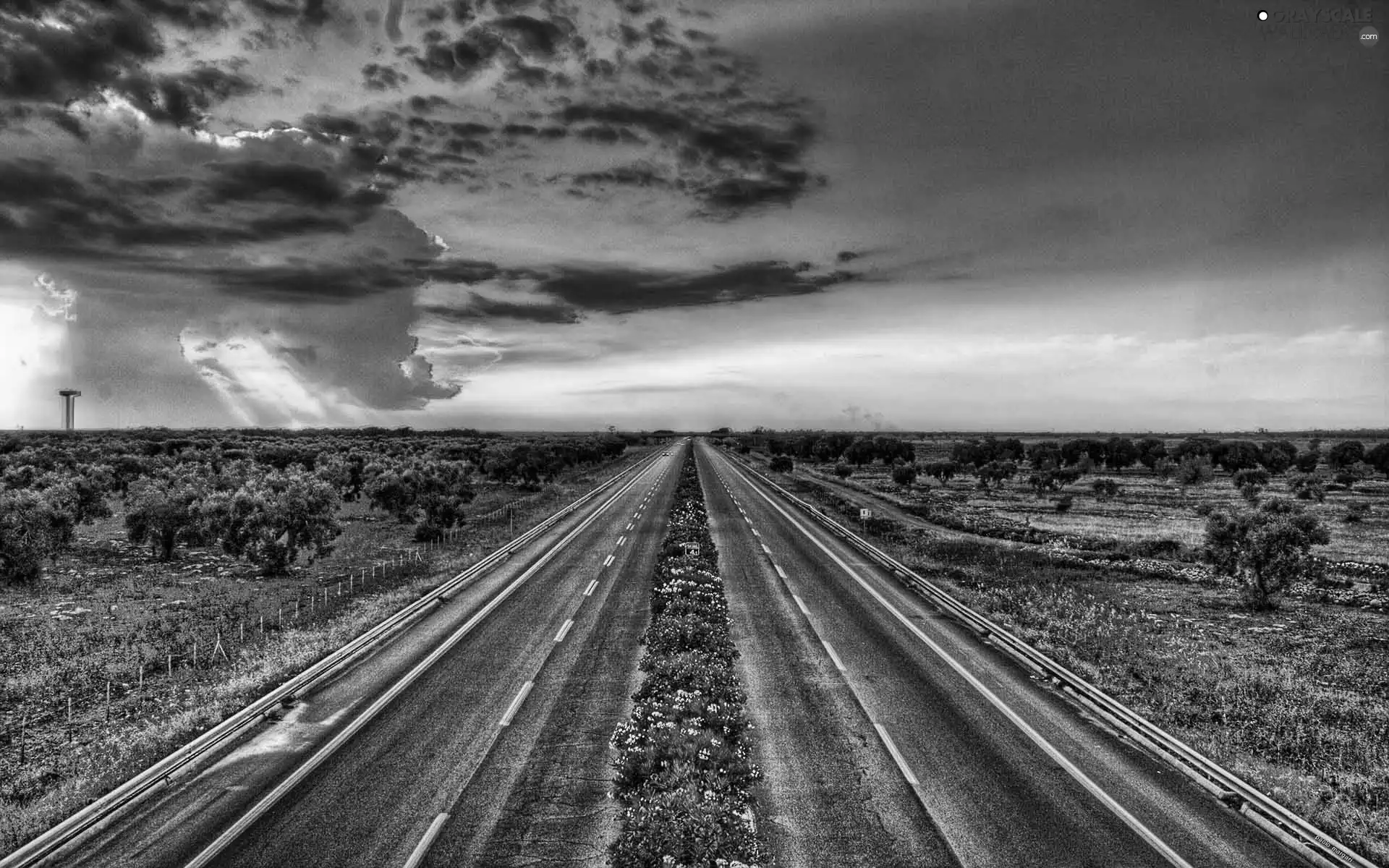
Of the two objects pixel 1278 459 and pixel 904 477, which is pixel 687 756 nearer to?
pixel 904 477

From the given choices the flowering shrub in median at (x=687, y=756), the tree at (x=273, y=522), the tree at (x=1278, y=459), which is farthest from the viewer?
the tree at (x=1278, y=459)

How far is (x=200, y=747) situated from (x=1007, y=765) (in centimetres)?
1576

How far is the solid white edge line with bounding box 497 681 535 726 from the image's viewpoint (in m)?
15.0

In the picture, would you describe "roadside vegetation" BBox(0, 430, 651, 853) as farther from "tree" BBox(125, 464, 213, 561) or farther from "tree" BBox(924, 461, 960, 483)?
"tree" BBox(924, 461, 960, 483)

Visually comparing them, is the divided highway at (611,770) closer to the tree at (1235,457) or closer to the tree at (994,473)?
the tree at (994,473)

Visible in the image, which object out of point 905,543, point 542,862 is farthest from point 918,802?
point 905,543

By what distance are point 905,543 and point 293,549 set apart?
3391cm

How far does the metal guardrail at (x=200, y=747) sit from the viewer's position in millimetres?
10508

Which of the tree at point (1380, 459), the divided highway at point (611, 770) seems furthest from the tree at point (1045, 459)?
the divided highway at point (611, 770)

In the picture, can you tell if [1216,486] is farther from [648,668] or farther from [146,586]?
[146,586]

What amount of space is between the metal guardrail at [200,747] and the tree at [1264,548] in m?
33.3

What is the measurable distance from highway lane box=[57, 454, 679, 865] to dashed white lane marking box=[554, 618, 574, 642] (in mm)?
222

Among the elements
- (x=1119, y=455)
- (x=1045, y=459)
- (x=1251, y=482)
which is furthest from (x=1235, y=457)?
(x=1251, y=482)

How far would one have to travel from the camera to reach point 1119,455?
115188mm
